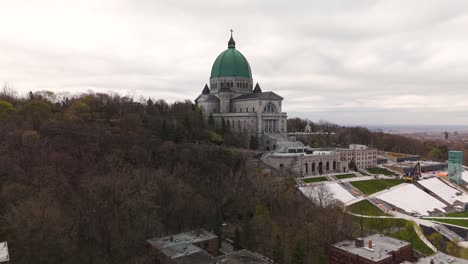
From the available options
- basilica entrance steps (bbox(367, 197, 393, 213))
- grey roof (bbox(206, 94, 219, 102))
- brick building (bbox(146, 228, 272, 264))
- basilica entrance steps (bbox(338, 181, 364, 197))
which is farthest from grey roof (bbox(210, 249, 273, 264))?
grey roof (bbox(206, 94, 219, 102))

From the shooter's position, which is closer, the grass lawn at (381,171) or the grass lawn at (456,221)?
the grass lawn at (456,221)

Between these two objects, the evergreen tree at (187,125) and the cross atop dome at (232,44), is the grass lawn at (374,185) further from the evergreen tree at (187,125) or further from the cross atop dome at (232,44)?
the cross atop dome at (232,44)

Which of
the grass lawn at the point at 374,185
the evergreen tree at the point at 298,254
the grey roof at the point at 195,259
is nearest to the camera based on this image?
the grey roof at the point at 195,259

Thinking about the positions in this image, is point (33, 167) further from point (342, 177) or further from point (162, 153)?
point (342, 177)

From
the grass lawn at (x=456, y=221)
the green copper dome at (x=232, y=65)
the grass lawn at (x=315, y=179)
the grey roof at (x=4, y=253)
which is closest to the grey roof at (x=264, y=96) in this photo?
the green copper dome at (x=232, y=65)

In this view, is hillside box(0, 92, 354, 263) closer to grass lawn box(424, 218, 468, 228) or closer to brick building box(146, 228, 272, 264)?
brick building box(146, 228, 272, 264)

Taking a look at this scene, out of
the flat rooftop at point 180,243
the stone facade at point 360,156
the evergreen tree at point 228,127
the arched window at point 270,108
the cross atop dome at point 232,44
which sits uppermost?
the cross atop dome at point 232,44

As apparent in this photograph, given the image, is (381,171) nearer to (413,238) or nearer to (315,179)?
(315,179)
